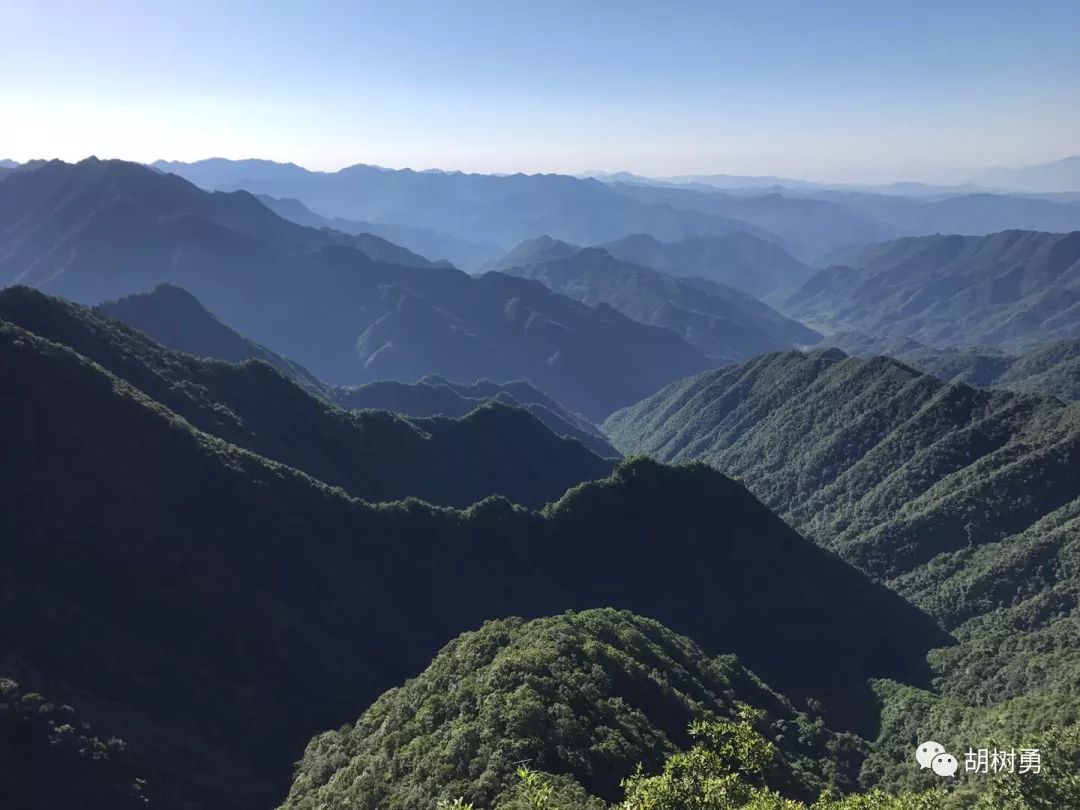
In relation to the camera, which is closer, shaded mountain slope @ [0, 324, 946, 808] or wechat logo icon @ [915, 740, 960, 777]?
wechat logo icon @ [915, 740, 960, 777]

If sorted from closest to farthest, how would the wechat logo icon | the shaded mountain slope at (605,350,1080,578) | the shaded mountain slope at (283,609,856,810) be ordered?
the wechat logo icon
the shaded mountain slope at (283,609,856,810)
the shaded mountain slope at (605,350,1080,578)

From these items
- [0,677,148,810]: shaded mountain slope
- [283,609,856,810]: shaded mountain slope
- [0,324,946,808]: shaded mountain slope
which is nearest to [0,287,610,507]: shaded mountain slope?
[0,324,946,808]: shaded mountain slope

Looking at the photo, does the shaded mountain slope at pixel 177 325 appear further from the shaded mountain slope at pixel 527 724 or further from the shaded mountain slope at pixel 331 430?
the shaded mountain slope at pixel 527 724

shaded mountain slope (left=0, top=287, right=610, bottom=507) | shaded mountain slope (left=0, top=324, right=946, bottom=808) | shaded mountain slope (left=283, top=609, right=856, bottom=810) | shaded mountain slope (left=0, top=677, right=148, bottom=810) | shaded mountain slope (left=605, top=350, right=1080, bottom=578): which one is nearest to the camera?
shaded mountain slope (left=283, top=609, right=856, bottom=810)

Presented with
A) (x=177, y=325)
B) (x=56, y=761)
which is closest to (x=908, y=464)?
(x=56, y=761)

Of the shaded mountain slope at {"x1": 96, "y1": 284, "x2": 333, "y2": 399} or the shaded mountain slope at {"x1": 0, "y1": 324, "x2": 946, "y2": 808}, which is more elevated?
the shaded mountain slope at {"x1": 96, "y1": 284, "x2": 333, "y2": 399}

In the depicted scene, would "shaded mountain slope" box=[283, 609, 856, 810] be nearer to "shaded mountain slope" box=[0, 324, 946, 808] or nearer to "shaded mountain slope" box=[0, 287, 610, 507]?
"shaded mountain slope" box=[0, 324, 946, 808]

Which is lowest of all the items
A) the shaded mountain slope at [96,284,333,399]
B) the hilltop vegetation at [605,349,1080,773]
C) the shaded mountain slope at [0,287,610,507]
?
the hilltop vegetation at [605,349,1080,773]
